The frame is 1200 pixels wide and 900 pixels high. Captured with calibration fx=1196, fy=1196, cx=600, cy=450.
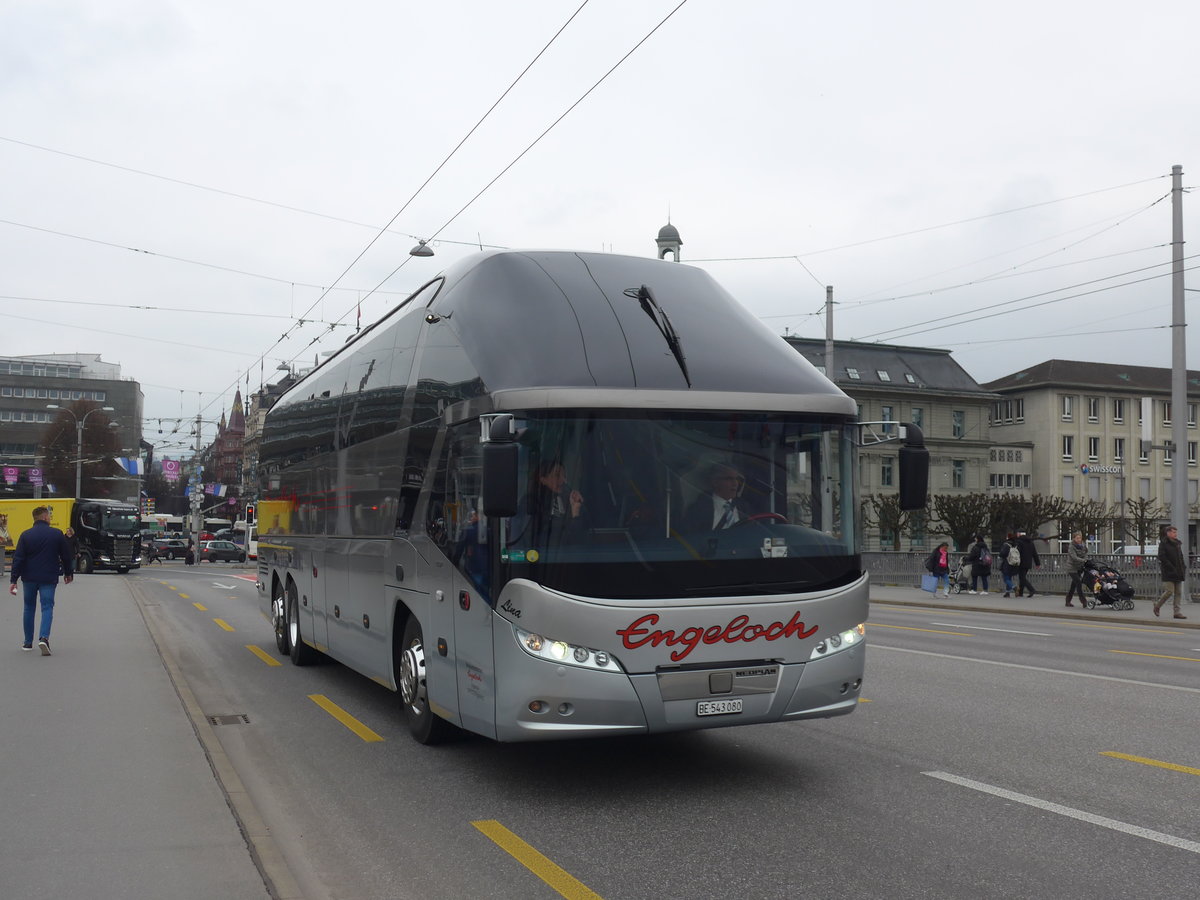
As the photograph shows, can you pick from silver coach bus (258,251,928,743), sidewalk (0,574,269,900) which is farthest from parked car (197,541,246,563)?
silver coach bus (258,251,928,743)

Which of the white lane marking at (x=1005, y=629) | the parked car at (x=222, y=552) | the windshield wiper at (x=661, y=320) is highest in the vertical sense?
the windshield wiper at (x=661, y=320)

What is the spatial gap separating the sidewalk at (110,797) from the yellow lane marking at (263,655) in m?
2.00

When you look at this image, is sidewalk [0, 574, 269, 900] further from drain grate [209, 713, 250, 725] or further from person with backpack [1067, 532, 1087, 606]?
person with backpack [1067, 532, 1087, 606]

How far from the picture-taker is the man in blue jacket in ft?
45.7

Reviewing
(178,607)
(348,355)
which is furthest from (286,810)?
(178,607)

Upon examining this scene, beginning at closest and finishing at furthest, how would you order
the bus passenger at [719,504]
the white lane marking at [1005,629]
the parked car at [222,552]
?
the bus passenger at [719,504] → the white lane marking at [1005,629] → the parked car at [222,552]

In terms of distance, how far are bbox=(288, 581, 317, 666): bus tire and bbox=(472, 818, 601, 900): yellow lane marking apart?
7.72 meters

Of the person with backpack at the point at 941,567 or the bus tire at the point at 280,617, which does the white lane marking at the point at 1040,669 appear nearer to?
the bus tire at the point at 280,617

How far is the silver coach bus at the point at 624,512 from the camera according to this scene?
6.75 m

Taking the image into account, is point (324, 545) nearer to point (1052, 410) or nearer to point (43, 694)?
point (43, 694)

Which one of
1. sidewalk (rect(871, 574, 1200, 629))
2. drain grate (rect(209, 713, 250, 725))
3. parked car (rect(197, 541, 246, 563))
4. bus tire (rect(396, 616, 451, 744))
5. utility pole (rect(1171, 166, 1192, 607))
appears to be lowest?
parked car (rect(197, 541, 246, 563))

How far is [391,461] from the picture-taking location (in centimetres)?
940

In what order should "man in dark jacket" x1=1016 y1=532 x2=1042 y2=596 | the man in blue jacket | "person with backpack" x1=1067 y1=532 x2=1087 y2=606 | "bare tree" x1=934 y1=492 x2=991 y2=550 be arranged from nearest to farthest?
the man in blue jacket, "person with backpack" x1=1067 y1=532 x2=1087 y2=606, "man in dark jacket" x1=1016 y1=532 x2=1042 y2=596, "bare tree" x1=934 y1=492 x2=991 y2=550

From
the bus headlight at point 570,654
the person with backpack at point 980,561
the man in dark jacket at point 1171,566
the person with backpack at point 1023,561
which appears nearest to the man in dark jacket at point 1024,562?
the person with backpack at point 1023,561
